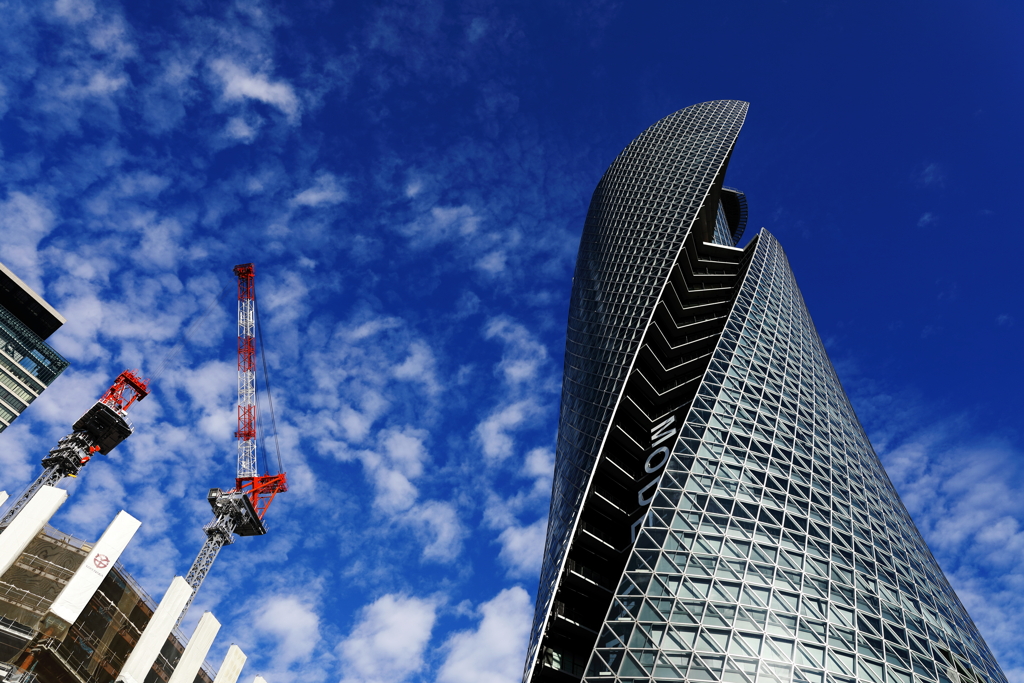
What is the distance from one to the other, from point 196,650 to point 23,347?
9057cm

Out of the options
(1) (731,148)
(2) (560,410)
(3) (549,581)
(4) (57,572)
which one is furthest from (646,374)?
(4) (57,572)

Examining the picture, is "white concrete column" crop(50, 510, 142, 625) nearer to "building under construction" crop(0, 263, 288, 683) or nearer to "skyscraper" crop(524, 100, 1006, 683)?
"building under construction" crop(0, 263, 288, 683)

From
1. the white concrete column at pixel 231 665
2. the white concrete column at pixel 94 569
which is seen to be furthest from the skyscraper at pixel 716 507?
the white concrete column at pixel 94 569

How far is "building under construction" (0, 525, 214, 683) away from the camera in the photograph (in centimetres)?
3198

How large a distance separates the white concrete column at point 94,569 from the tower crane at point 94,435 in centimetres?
7008

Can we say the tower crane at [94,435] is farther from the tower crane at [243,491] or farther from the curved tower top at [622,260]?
the curved tower top at [622,260]

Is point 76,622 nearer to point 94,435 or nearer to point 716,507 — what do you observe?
point 716,507

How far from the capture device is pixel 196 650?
92.1ft

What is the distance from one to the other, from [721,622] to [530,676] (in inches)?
577

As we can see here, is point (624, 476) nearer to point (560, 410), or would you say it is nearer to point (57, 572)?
point (560, 410)

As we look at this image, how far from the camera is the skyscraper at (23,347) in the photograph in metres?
87.6

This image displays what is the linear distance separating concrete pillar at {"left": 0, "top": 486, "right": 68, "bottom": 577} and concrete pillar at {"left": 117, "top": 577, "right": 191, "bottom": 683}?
5.91m

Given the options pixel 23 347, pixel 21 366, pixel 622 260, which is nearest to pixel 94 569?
pixel 622 260

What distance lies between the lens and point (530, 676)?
39844 millimetres
